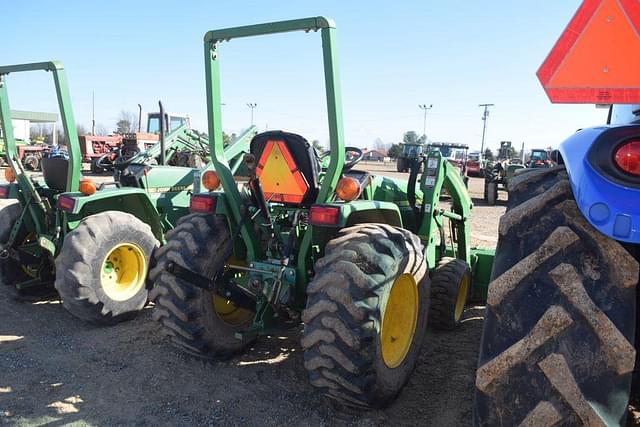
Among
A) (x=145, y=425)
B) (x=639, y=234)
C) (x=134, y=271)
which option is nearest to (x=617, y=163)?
(x=639, y=234)

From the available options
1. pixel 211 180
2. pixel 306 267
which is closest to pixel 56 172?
pixel 211 180

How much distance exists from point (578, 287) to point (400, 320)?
89.2 inches

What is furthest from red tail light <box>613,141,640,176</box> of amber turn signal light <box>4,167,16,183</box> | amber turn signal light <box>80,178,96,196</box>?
amber turn signal light <box>4,167,16,183</box>

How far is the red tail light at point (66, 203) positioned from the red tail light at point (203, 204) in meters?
1.78

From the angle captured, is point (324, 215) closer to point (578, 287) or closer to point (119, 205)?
point (578, 287)

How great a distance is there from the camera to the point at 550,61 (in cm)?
166

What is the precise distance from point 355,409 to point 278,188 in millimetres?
1736

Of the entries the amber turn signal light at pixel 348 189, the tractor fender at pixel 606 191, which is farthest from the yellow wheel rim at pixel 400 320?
the tractor fender at pixel 606 191

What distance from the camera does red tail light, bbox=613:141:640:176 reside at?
1746 millimetres

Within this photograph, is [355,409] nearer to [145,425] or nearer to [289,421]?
[289,421]

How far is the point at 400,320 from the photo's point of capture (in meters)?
3.96

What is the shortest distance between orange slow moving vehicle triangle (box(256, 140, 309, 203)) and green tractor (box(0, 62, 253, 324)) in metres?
1.99

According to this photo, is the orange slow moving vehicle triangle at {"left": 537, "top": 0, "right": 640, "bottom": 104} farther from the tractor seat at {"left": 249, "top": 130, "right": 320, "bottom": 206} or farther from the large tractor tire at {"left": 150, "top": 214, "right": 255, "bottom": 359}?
the large tractor tire at {"left": 150, "top": 214, "right": 255, "bottom": 359}

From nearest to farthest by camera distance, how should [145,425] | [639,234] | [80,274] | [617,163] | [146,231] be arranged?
[639,234]
[617,163]
[145,425]
[80,274]
[146,231]
